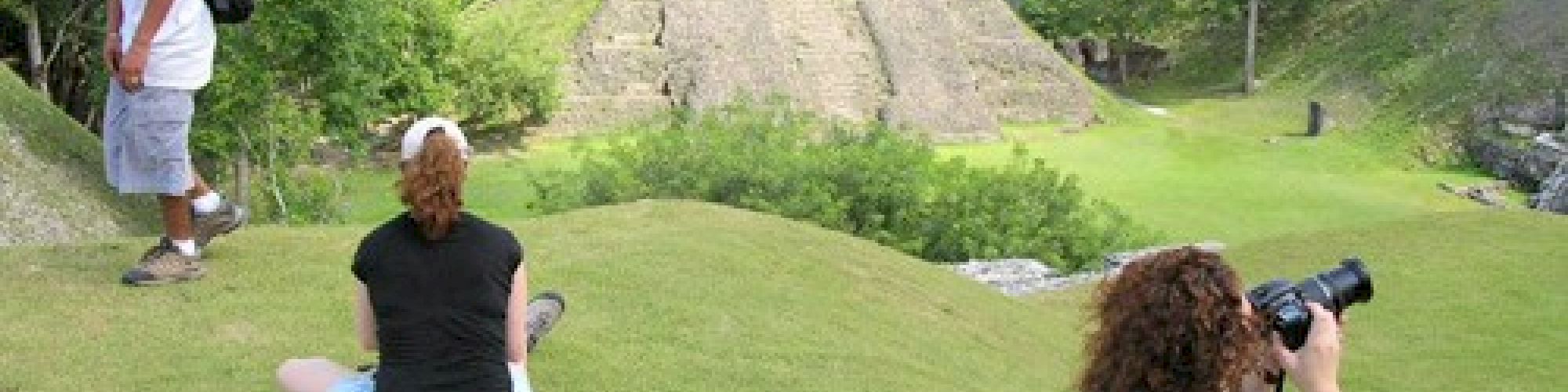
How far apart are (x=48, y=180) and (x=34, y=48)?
41.2 ft

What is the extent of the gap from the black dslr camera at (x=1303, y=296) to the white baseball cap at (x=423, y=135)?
3095mm

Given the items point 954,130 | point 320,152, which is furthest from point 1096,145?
point 320,152

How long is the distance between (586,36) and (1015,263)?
27.0m

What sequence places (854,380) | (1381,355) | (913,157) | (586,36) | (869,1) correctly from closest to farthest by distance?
(854,380), (1381,355), (913,157), (586,36), (869,1)

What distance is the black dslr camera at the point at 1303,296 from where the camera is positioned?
217 inches

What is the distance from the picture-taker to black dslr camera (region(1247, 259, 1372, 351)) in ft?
18.1

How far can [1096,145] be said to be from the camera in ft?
143

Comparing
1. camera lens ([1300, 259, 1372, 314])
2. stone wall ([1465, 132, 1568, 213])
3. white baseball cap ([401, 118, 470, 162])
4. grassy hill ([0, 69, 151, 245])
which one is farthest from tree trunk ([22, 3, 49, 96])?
stone wall ([1465, 132, 1568, 213])

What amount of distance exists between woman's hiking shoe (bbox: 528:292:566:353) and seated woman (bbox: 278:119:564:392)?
90.6 inches

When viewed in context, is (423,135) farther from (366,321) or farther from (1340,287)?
(1340,287)

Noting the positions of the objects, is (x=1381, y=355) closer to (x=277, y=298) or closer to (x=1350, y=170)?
(x=277, y=298)

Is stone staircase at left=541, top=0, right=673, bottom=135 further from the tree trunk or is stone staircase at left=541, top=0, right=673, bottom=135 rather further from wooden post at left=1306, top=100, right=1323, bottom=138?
wooden post at left=1306, top=100, right=1323, bottom=138

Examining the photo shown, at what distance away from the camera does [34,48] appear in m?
28.1

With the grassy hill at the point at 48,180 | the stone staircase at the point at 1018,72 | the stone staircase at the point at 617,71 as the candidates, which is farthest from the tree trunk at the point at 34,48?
the stone staircase at the point at 1018,72
